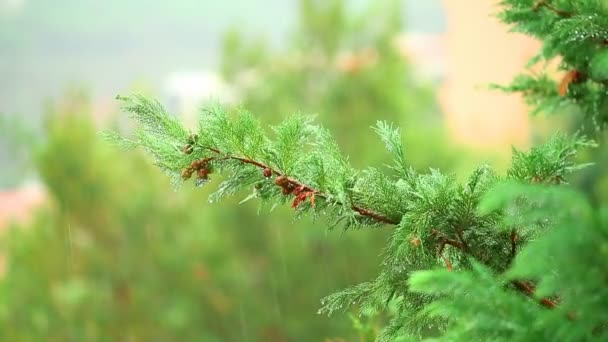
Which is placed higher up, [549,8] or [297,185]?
[549,8]

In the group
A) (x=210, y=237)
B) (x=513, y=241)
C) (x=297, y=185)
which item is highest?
(x=210, y=237)

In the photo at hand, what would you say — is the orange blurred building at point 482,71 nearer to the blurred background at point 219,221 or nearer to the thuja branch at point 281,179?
the blurred background at point 219,221

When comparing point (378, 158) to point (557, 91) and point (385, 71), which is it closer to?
point (385, 71)

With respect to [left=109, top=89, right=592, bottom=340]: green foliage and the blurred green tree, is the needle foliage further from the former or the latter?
the blurred green tree

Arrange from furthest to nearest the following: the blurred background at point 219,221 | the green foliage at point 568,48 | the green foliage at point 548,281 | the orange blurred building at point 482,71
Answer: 1. the orange blurred building at point 482,71
2. the blurred background at point 219,221
3. the green foliage at point 568,48
4. the green foliage at point 548,281

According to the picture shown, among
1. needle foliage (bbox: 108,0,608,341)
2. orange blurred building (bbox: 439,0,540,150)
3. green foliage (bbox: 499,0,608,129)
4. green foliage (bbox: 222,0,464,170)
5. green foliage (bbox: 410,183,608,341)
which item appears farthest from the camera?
orange blurred building (bbox: 439,0,540,150)

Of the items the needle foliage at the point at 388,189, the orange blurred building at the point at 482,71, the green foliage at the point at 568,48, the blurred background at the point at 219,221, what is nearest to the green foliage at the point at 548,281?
the needle foliage at the point at 388,189

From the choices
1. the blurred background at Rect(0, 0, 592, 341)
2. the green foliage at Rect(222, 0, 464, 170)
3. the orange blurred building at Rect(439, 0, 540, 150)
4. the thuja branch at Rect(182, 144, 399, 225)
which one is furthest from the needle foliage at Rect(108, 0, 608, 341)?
the orange blurred building at Rect(439, 0, 540, 150)

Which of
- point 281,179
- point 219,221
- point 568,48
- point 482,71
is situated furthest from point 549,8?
point 482,71

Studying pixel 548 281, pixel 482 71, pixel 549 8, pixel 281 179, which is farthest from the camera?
pixel 482 71

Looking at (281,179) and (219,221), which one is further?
(219,221)

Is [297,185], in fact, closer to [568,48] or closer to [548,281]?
[548,281]
